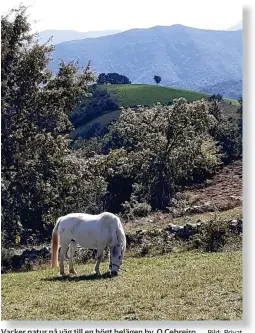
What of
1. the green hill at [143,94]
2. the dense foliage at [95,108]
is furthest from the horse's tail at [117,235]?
the green hill at [143,94]

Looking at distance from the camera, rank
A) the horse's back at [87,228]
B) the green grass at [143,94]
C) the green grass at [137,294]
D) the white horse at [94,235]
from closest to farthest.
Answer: the green grass at [137,294]
the white horse at [94,235]
the horse's back at [87,228]
the green grass at [143,94]

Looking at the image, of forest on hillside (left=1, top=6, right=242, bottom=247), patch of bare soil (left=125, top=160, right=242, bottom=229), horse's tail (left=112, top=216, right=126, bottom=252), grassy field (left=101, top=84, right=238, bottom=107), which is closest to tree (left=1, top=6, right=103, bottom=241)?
forest on hillside (left=1, top=6, right=242, bottom=247)

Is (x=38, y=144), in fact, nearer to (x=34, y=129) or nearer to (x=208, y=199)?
(x=34, y=129)

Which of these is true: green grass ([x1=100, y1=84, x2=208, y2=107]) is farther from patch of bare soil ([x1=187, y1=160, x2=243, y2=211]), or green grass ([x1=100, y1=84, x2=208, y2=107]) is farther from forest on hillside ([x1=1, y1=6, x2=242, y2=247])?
forest on hillside ([x1=1, y1=6, x2=242, y2=247])

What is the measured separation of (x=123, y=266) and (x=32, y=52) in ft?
27.2

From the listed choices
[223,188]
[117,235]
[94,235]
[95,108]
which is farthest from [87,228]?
[95,108]

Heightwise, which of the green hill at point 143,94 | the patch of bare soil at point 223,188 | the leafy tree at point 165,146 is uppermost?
the green hill at point 143,94

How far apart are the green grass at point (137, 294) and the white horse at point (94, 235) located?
428 millimetres

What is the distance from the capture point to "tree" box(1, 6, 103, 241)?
17141mm

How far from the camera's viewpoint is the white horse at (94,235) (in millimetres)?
11859

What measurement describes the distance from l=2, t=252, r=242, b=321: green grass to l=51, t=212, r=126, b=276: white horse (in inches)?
16.8

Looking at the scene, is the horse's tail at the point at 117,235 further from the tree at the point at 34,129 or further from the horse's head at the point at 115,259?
the tree at the point at 34,129

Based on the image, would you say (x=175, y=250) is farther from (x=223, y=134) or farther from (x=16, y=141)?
(x=223, y=134)

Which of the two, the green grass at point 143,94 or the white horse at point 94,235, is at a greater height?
the green grass at point 143,94
